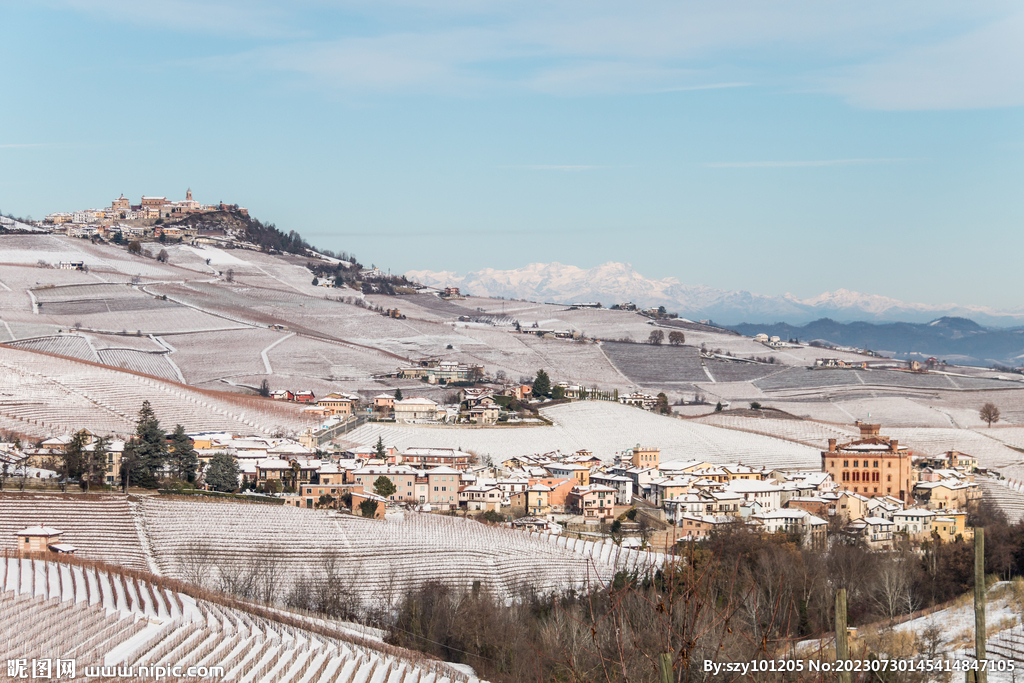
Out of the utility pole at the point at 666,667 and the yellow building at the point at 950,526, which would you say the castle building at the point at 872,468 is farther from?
the utility pole at the point at 666,667

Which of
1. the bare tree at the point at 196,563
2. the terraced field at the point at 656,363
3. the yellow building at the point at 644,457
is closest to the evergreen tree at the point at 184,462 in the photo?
the bare tree at the point at 196,563

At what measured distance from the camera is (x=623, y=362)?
129 meters

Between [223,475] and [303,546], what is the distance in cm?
971

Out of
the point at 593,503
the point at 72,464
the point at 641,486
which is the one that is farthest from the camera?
the point at 641,486

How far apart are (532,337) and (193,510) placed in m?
102

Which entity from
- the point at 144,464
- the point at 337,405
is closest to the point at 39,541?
the point at 144,464

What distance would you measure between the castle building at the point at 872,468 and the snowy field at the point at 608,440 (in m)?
4.48

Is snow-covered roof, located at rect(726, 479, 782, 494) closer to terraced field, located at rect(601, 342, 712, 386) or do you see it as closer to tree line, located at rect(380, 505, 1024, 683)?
tree line, located at rect(380, 505, 1024, 683)

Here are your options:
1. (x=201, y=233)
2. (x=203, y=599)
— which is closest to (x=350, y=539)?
(x=203, y=599)

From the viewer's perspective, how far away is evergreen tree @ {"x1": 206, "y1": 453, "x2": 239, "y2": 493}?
47.8 meters

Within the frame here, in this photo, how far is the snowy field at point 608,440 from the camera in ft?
226

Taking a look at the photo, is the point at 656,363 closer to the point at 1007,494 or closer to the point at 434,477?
the point at 1007,494

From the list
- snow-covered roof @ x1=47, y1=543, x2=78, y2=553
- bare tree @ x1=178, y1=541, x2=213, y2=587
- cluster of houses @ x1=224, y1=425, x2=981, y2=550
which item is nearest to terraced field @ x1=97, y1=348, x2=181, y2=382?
cluster of houses @ x1=224, y1=425, x2=981, y2=550

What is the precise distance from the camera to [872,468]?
60.2 metres
